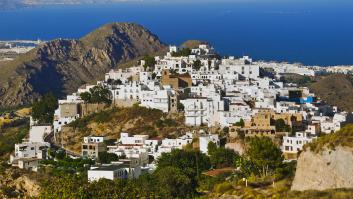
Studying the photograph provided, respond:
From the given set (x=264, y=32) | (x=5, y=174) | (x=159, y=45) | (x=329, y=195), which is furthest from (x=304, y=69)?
(x=264, y=32)

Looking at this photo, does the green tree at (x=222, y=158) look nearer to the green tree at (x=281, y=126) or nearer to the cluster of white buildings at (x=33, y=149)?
the green tree at (x=281, y=126)

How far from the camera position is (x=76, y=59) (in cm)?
11556

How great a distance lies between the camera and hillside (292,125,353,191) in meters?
24.3

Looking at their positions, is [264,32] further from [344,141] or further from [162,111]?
[344,141]

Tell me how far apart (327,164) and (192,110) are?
2352 centimetres

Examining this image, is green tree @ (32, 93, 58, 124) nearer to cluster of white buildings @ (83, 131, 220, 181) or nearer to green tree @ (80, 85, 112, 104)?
green tree @ (80, 85, 112, 104)

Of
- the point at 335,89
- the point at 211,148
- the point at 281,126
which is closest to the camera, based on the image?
the point at 211,148

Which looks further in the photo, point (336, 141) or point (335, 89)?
point (335, 89)

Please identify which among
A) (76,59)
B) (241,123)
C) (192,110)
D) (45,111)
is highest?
(76,59)

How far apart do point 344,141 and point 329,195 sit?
2.76m

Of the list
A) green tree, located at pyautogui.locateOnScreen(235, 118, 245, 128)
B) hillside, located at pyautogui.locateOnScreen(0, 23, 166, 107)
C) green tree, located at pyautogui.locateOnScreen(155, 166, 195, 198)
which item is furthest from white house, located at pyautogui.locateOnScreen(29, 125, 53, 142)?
hillside, located at pyautogui.locateOnScreen(0, 23, 166, 107)

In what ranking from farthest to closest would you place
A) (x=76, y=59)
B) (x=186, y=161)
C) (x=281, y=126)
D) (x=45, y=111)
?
(x=76, y=59) < (x=45, y=111) < (x=281, y=126) < (x=186, y=161)

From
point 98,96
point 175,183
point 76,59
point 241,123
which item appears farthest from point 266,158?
point 76,59

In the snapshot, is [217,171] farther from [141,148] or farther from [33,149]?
[33,149]
